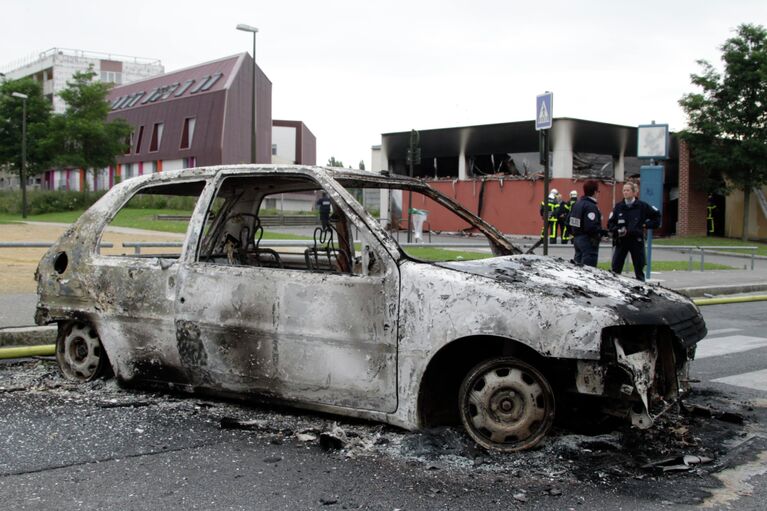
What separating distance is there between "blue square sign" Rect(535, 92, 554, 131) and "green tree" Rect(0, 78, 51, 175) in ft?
140

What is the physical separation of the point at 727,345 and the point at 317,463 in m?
5.47

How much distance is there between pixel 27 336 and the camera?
6816 millimetres

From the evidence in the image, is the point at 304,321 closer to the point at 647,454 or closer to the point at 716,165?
the point at 647,454

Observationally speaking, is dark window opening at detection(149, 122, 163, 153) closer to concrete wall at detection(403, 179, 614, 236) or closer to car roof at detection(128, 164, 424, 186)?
concrete wall at detection(403, 179, 614, 236)

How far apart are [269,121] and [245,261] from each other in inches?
2308

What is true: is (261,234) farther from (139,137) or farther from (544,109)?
(139,137)

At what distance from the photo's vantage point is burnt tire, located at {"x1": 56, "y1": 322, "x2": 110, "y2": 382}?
515cm

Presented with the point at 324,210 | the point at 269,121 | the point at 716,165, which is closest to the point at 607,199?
the point at 716,165

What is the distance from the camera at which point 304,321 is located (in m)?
4.21

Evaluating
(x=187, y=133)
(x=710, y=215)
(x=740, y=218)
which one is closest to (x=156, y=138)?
(x=187, y=133)

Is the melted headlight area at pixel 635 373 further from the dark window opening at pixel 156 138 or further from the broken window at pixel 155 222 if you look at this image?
the dark window opening at pixel 156 138

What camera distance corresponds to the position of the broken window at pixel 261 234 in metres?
4.84

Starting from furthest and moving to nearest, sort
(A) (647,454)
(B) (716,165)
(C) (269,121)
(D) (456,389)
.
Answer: (C) (269,121), (B) (716,165), (D) (456,389), (A) (647,454)

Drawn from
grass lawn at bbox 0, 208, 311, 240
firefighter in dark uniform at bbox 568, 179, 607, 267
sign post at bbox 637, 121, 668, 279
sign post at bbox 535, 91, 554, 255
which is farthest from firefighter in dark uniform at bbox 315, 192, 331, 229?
grass lawn at bbox 0, 208, 311, 240
